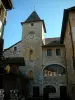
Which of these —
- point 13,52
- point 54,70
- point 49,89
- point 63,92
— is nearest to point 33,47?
point 13,52

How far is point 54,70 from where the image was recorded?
27.5 metres

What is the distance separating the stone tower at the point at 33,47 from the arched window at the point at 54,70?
3.67 ft

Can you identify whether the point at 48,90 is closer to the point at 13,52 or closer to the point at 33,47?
the point at 33,47

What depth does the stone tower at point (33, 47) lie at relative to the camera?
88.7 feet

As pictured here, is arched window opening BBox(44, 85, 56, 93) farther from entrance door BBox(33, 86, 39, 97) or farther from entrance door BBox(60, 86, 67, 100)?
entrance door BBox(33, 86, 39, 97)

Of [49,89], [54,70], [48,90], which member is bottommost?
[48,90]

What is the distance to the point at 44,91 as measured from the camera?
26.4 metres

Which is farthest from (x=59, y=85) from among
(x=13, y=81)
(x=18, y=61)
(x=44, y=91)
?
(x=18, y=61)

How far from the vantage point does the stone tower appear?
27031mm

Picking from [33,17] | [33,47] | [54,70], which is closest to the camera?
[54,70]

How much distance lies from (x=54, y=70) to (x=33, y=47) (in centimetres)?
582

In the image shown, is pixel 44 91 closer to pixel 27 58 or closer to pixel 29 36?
pixel 27 58

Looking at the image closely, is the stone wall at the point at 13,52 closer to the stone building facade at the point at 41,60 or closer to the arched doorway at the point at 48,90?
the stone building facade at the point at 41,60

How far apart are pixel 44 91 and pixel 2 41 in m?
17.6
